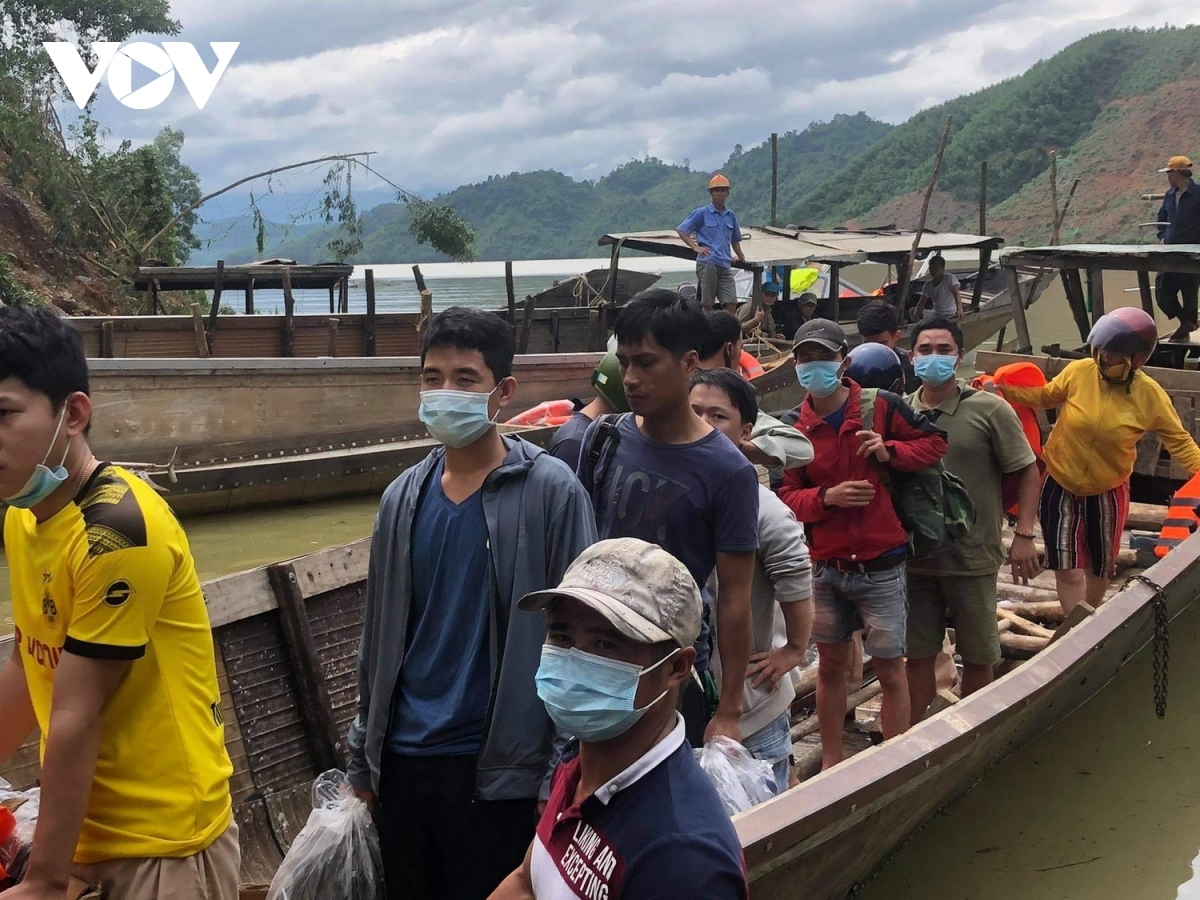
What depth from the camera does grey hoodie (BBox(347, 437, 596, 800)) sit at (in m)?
2.24

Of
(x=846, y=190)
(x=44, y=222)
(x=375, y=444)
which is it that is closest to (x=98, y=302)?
(x=44, y=222)

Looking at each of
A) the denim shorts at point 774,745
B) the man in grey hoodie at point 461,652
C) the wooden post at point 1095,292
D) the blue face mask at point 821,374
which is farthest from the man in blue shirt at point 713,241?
the man in grey hoodie at point 461,652

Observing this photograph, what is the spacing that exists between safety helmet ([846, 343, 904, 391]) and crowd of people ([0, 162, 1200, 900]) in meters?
0.36

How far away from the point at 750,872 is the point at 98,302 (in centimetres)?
1985

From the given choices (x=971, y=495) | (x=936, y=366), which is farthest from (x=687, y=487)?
(x=971, y=495)

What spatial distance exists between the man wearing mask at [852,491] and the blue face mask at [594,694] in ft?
7.19

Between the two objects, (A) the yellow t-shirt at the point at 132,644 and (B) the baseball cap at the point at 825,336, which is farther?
(B) the baseball cap at the point at 825,336

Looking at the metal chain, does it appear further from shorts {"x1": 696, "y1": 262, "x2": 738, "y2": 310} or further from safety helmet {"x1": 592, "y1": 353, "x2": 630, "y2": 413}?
shorts {"x1": 696, "y1": 262, "x2": 738, "y2": 310}

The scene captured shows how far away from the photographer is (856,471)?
3709mm

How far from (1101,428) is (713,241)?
868 cm

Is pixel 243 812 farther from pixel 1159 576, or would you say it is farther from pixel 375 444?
pixel 375 444

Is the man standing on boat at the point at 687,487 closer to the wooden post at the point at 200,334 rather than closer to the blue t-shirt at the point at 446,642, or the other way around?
the blue t-shirt at the point at 446,642

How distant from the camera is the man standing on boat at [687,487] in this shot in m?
2.63

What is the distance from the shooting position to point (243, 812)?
11.7 feet
